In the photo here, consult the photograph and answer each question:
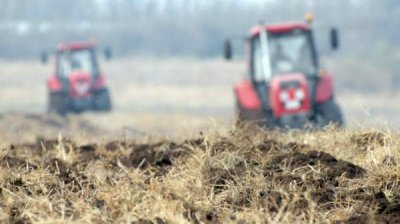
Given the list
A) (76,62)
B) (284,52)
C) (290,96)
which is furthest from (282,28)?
(76,62)

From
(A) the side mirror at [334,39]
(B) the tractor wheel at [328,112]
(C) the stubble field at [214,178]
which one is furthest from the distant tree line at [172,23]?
(C) the stubble field at [214,178]

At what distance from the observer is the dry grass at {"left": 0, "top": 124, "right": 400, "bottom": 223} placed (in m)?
6.25

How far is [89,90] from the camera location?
31.8 meters

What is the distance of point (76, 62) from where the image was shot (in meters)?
32.5

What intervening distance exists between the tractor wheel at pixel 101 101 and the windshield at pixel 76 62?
721 mm

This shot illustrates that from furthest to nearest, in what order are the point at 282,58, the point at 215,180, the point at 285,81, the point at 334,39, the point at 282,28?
1. the point at 334,39
2. the point at 282,28
3. the point at 282,58
4. the point at 285,81
5. the point at 215,180

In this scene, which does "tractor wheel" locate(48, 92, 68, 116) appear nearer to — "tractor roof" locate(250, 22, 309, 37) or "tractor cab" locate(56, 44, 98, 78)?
"tractor cab" locate(56, 44, 98, 78)

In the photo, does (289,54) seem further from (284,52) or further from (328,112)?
(328,112)

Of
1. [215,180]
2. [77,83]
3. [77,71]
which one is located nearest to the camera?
[215,180]

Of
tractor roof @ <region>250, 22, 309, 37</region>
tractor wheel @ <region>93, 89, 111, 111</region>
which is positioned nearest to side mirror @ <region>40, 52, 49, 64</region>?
tractor wheel @ <region>93, 89, 111, 111</region>

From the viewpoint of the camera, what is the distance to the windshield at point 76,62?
32.3 m

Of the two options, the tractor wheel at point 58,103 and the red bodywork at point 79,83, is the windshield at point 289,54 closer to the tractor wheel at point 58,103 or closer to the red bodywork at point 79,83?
the red bodywork at point 79,83

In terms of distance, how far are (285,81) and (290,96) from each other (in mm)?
267

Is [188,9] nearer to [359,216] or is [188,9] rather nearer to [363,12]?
[363,12]
